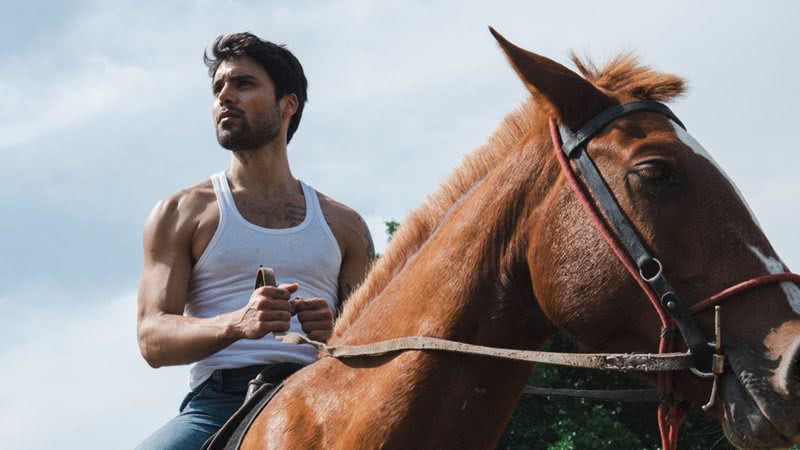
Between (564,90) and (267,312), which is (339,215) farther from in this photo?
(564,90)

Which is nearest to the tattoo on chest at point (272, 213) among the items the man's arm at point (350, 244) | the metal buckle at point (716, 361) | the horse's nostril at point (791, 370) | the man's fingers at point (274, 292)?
the man's arm at point (350, 244)

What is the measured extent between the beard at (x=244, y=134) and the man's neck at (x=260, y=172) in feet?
0.15

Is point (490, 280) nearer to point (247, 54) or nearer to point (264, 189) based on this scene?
point (264, 189)

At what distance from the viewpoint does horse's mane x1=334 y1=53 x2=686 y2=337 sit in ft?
12.5

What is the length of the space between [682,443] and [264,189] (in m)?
18.0

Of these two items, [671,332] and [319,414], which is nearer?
[671,332]

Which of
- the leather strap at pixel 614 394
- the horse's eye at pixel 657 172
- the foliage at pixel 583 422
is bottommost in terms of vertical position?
the foliage at pixel 583 422

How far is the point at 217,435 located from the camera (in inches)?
172

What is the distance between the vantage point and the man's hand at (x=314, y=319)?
446 cm

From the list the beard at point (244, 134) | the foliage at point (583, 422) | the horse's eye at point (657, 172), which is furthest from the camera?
the foliage at point (583, 422)

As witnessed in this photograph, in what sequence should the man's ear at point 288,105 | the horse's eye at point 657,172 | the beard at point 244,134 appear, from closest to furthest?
the horse's eye at point 657,172 < the beard at point 244,134 < the man's ear at point 288,105

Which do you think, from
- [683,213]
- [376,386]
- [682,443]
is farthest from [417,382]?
[682,443]

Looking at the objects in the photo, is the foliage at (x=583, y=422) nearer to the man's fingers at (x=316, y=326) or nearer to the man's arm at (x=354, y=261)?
the man's arm at (x=354, y=261)

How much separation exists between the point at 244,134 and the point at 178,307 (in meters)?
0.98
